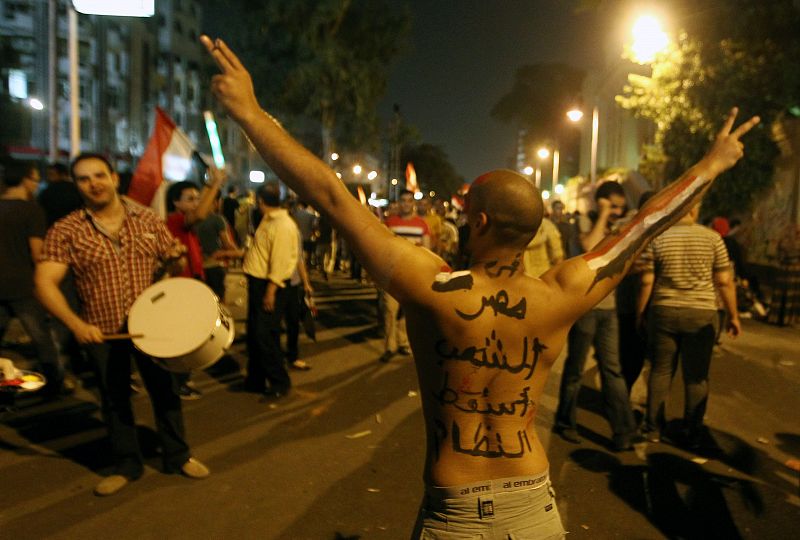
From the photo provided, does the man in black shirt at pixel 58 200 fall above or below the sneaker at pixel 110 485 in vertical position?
above

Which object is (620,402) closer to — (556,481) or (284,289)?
(556,481)

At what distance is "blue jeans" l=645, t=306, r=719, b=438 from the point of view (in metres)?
5.33

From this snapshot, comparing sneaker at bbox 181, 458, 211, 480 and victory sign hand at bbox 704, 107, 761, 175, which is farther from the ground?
victory sign hand at bbox 704, 107, 761, 175

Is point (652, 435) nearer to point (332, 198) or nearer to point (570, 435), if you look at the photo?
point (570, 435)

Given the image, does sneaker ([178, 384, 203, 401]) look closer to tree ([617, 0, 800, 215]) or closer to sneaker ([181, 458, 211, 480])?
sneaker ([181, 458, 211, 480])

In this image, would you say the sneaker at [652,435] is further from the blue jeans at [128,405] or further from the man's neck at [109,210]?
the man's neck at [109,210]

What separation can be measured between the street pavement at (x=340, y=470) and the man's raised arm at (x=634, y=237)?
7.54ft

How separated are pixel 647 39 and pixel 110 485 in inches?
642

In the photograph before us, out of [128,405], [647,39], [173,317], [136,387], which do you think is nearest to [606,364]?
[173,317]

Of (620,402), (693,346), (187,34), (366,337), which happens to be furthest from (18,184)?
(187,34)

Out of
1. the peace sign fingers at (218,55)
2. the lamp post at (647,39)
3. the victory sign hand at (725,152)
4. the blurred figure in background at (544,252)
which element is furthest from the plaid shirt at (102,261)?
the lamp post at (647,39)

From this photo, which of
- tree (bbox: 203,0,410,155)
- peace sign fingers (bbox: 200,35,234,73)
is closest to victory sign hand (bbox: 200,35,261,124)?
peace sign fingers (bbox: 200,35,234,73)

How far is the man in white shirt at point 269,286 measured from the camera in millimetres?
6641

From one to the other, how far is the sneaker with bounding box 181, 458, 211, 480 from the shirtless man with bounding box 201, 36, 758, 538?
9.73ft
